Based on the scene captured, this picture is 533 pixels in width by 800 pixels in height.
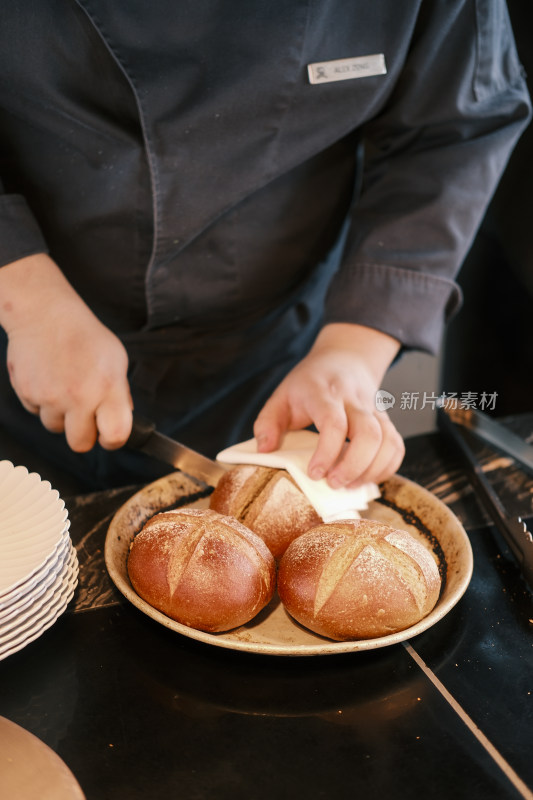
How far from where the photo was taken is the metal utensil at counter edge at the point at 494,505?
976 millimetres

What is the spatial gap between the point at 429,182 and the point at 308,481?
0.68 meters

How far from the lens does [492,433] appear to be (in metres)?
1.37

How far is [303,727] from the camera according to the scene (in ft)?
2.48

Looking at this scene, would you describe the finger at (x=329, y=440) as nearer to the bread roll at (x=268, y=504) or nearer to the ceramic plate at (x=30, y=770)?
the bread roll at (x=268, y=504)

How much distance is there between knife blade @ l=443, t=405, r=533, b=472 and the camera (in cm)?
133

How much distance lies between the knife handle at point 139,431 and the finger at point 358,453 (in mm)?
311

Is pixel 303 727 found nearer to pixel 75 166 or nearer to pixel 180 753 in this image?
pixel 180 753

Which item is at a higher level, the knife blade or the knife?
the knife

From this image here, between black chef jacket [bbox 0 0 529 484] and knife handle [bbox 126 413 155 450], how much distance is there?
0.99 ft

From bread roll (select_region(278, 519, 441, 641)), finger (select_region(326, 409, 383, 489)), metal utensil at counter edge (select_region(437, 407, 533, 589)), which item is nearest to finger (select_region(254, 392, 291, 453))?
finger (select_region(326, 409, 383, 489))

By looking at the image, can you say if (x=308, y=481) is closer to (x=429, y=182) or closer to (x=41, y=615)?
(x=41, y=615)

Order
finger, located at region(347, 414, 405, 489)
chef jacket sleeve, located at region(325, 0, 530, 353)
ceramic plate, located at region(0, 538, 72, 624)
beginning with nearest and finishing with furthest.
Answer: ceramic plate, located at region(0, 538, 72, 624), finger, located at region(347, 414, 405, 489), chef jacket sleeve, located at region(325, 0, 530, 353)

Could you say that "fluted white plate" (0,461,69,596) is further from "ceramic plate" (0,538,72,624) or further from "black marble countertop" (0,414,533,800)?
"black marble countertop" (0,414,533,800)

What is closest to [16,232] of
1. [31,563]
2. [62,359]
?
[62,359]
